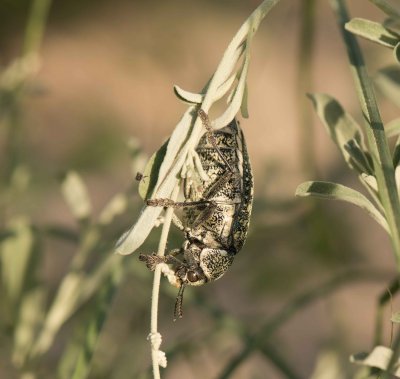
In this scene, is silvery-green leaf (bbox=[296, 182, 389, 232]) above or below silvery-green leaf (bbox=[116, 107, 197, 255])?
below

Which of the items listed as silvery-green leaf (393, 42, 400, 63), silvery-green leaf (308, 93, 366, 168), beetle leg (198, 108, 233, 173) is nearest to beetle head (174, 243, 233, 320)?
beetle leg (198, 108, 233, 173)

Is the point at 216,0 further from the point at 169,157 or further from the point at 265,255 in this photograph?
the point at 169,157

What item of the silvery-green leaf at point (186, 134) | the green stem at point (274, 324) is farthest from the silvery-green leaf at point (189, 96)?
the green stem at point (274, 324)

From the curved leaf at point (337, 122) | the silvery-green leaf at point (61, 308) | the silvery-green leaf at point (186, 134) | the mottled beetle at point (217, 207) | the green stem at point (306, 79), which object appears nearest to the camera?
the silvery-green leaf at point (186, 134)

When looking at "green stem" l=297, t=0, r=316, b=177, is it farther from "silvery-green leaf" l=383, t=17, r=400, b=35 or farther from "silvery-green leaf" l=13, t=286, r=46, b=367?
"silvery-green leaf" l=13, t=286, r=46, b=367

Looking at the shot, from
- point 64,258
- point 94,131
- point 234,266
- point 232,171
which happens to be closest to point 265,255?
point 234,266

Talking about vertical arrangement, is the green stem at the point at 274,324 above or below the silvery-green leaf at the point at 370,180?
below

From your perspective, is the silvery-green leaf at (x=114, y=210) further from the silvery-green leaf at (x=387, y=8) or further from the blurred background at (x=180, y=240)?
the silvery-green leaf at (x=387, y=8)

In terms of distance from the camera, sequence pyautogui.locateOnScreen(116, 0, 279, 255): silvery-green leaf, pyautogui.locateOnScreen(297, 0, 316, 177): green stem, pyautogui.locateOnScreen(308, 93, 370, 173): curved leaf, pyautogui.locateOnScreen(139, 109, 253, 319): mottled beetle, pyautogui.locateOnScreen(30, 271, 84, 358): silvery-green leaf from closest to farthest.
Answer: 1. pyautogui.locateOnScreen(116, 0, 279, 255): silvery-green leaf
2. pyautogui.locateOnScreen(308, 93, 370, 173): curved leaf
3. pyautogui.locateOnScreen(139, 109, 253, 319): mottled beetle
4. pyautogui.locateOnScreen(30, 271, 84, 358): silvery-green leaf
5. pyautogui.locateOnScreen(297, 0, 316, 177): green stem

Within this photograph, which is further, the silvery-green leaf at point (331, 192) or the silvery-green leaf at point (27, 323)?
the silvery-green leaf at point (27, 323)
